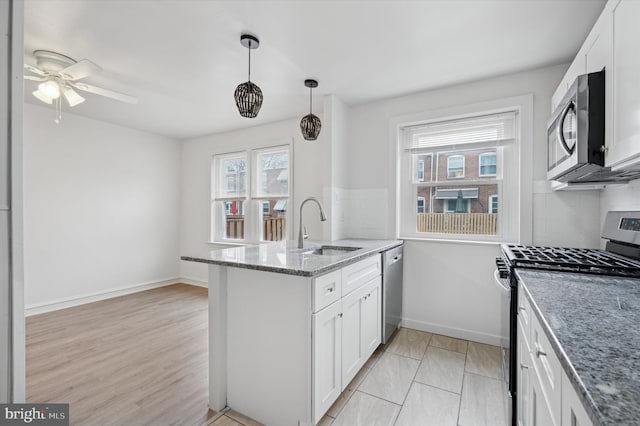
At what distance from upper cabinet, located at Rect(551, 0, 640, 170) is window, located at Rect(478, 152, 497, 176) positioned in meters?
1.46

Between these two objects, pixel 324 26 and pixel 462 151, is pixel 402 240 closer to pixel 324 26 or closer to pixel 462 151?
pixel 462 151

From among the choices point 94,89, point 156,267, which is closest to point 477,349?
point 94,89

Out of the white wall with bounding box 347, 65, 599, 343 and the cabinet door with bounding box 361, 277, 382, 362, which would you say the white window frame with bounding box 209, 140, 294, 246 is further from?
the cabinet door with bounding box 361, 277, 382, 362

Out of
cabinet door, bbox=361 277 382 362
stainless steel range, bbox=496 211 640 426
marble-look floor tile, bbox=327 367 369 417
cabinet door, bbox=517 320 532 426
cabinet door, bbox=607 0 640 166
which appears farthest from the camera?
cabinet door, bbox=361 277 382 362

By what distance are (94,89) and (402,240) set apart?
3.25m

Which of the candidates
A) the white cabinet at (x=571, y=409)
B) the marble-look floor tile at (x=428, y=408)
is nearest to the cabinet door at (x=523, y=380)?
the marble-look floor tile at (x=428, y=408)

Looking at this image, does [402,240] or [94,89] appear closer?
[94,89]

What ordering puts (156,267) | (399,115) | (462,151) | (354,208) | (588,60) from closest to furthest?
(588,60) → (462,151) → (399,115) → (354,208) → (156,267)

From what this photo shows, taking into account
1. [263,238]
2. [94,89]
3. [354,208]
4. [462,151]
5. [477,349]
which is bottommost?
[477,349]

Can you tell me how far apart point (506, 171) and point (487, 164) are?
0.59 ft

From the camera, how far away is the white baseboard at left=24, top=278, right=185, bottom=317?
3477 mm

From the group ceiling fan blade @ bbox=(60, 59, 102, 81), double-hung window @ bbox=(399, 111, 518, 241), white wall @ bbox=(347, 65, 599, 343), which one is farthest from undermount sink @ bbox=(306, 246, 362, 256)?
ceiling fan blade @ bbox=(60, 59, 102, 81)

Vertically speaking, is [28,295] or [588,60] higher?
[588,60]

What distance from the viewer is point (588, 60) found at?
1.54 metres
